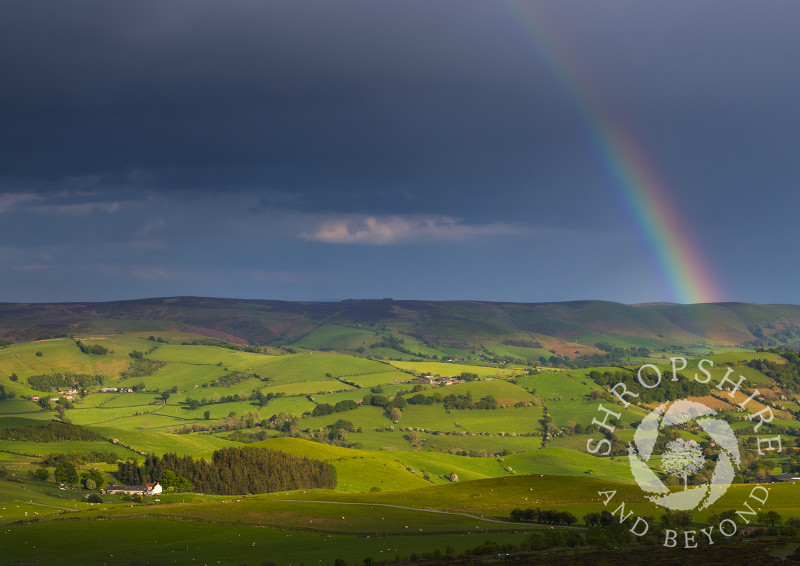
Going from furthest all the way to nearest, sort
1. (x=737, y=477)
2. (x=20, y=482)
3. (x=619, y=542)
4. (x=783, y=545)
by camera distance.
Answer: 1. (x=737, y=477)
2. (x=20, y=482)
3. (x=619, y=542)
4. (x=783, y=545)

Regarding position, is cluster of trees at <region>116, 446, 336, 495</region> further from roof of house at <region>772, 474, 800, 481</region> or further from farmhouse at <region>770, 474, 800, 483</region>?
roof of house at <region>772, 474, 800, 481</region>

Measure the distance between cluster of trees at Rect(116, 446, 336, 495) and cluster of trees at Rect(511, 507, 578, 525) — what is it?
250 feet

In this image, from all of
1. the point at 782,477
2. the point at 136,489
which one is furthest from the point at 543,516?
the point at 782,477

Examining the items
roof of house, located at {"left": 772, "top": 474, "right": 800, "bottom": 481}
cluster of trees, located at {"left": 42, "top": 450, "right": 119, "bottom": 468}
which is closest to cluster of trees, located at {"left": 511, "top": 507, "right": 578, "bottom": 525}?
roof of house, located at {"left": 772, "top": 474, "right": 800, "bottom": 481}

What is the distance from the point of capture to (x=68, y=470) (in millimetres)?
158500

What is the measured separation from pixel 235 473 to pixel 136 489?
2156 centimetres

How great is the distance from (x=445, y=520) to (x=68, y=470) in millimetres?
99140

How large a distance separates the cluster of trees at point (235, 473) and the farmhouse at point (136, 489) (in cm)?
530

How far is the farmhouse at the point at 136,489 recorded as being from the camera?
148 meters

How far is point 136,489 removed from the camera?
494ft

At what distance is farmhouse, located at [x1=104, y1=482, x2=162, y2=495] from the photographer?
147500 mm

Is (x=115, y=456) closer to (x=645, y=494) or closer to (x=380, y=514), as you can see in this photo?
(x=380, y=514)

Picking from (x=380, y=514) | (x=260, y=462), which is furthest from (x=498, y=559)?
(x=260, y=462)

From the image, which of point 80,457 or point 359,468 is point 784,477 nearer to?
point 359,468
